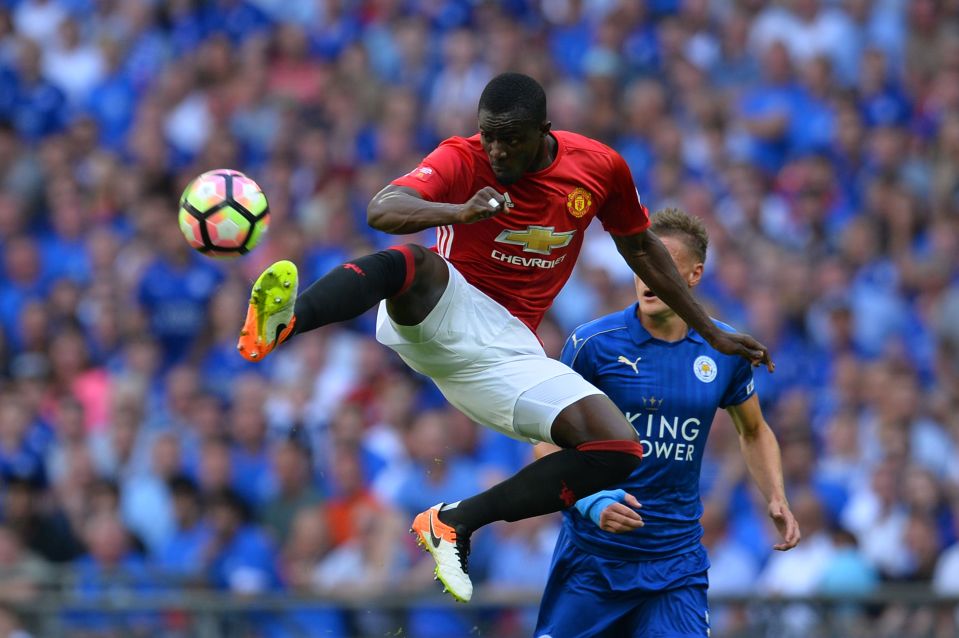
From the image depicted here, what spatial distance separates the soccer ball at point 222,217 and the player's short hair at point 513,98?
3.25 feet

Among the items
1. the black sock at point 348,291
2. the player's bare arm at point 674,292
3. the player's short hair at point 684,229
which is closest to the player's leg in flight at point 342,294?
the black sock at point 348,291

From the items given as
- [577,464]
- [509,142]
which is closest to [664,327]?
[577,464]

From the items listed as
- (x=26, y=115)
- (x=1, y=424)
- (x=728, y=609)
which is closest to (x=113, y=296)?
(x=1, y=424)

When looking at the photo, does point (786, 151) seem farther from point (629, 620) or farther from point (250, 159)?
point (629, 620)

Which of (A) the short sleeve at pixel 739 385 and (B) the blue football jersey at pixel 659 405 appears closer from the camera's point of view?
(B) the blue football jersey at pixel 659 405

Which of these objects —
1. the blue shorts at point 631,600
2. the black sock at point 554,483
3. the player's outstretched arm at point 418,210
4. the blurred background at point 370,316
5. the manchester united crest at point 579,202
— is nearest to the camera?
the player's outstretched arm at point 418,210

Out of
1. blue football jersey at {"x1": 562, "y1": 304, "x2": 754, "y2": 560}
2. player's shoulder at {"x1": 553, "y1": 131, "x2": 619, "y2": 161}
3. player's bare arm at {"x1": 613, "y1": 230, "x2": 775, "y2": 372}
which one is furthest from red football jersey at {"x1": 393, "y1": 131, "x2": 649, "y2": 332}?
blue football jersey at {"x1": 562, "y1": 304, "x2": 754, "y2": 560}

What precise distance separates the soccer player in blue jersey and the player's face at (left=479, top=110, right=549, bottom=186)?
1.00 meters

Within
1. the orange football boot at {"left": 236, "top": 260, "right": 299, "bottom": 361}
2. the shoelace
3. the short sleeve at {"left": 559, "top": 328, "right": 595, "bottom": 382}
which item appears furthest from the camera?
the short sleeve at {"left": 559, "top": 328, "right": 595, "bottom": 382}

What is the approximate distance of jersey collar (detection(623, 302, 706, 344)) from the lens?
710cm

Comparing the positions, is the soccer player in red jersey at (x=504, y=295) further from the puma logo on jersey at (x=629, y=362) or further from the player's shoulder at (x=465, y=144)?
the puma logo on jersey at (x=629, y=362)

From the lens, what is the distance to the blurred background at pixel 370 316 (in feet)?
34.9

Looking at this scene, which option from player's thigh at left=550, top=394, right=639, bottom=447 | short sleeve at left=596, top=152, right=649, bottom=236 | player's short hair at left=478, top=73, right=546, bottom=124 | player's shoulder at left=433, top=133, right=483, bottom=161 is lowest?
player's thigh at left=550, top=394, right=639, bottom=447

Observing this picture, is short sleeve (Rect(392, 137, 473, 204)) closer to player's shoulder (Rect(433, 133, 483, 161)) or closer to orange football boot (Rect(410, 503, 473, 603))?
player's shoulder (Rect(433, 133, 483, 161))
